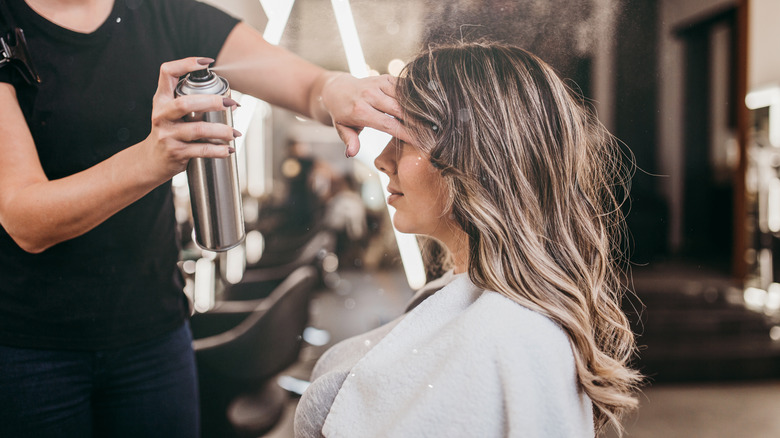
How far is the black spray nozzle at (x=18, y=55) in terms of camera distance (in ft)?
2.33

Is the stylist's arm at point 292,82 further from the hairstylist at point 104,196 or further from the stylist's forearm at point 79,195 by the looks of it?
the stylist's forearm at point 79,195

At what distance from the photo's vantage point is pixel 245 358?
3.57ft

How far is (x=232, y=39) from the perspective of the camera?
2.87ft

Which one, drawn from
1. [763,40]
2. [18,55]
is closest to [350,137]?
[18,55]

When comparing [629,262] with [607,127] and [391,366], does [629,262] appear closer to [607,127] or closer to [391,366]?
[607,127]

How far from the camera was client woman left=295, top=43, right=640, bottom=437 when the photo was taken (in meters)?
0.65

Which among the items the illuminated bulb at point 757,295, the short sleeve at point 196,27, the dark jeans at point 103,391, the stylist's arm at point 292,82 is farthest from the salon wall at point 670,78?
the illuminated bulb at point 757,295

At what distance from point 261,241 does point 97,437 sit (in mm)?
473

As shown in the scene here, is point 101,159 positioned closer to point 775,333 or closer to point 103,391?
point 103,391

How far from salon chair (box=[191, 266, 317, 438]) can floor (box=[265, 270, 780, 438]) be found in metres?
0.05

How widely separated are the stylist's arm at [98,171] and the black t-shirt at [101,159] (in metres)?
0.08

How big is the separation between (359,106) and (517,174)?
0.28m

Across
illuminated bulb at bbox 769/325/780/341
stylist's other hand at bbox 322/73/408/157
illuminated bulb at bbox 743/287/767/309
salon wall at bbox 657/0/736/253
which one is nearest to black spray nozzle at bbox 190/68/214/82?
stylist's other hand at bbox 322/73/408/157

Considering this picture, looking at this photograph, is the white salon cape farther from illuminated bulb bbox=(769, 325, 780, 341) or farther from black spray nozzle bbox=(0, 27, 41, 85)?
illuminated bulb bbox=(769, 325, 780, 341)
